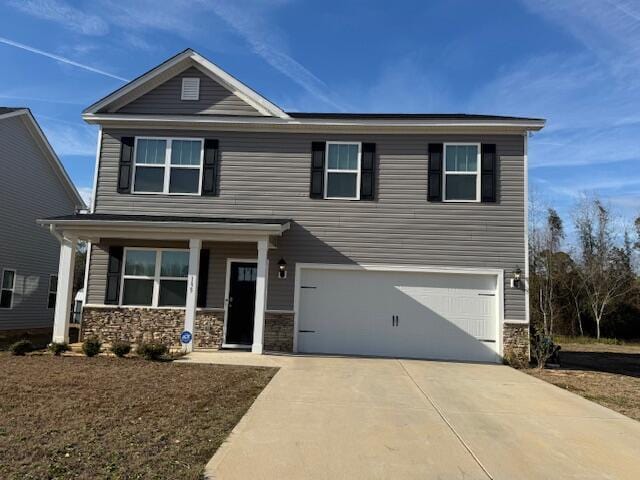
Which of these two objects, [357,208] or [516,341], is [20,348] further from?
[516,341]

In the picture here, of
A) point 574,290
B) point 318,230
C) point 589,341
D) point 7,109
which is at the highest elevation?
point 7,109

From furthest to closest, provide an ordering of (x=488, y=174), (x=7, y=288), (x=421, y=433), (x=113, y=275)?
(x=7, y=288) → (x=113, y=275) → (x=488, y=174) → (x=421, y=433)

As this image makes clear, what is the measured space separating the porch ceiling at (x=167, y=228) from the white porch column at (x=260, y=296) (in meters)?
0.32

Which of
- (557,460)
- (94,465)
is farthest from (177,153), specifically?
(557,460)

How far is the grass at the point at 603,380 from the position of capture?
8258mm

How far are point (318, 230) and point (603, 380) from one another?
6907 millimetres

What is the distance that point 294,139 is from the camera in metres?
13.2

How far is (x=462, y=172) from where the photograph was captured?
41.8 ft

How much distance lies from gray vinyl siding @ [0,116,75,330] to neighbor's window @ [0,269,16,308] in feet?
0.55

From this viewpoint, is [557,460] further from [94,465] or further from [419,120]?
[419,120]

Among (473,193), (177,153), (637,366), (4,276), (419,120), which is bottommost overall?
(637,366)

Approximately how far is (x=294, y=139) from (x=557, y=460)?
32.3 feet

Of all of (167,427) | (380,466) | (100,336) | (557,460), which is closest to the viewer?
(380,466)

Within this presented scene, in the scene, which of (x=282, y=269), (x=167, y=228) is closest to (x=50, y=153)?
(x=167, y=228)
